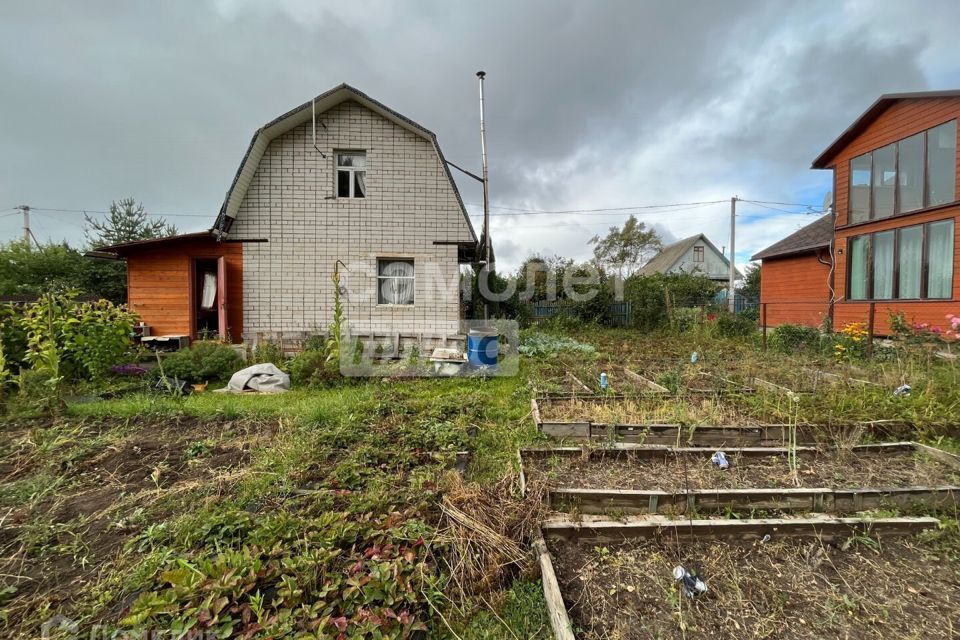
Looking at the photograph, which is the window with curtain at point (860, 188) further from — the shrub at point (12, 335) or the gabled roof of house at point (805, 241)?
the shrub at point (12, 335)

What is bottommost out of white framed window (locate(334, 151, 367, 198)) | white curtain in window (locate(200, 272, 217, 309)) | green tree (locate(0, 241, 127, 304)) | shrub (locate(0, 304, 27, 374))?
shrub (locate(0, 304, 27, 374))

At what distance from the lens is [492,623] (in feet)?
5.73

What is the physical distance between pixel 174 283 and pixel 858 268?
59.5 ft

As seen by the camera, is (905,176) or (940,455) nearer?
(940,455)

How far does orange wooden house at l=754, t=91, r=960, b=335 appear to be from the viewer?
27.6 ft

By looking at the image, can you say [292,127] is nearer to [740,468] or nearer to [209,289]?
[209,289]

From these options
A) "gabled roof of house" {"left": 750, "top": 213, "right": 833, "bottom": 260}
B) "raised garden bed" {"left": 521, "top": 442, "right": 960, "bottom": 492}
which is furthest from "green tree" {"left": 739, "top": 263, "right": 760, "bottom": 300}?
"raised garden bed" {"left": 521, "top": 442, "right": 960, "bottom": 492}

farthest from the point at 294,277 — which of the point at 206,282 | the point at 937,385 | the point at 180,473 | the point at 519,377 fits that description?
the point at 937,385

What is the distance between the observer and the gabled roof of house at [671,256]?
106 ft

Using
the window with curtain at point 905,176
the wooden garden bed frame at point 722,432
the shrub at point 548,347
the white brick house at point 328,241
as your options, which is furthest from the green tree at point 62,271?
the window with curtain at point 905,176

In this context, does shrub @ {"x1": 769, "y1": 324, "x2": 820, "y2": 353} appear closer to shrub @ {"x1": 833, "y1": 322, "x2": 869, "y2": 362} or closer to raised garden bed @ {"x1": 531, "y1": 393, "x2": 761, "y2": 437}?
shrub @ {"x1": 833, "y1": 322, "x2": 869, "y2": 362}

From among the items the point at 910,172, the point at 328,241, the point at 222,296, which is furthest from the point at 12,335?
the point at 910,172

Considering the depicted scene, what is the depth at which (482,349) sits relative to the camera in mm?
7117

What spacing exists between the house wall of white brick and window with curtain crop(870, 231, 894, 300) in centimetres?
1113
